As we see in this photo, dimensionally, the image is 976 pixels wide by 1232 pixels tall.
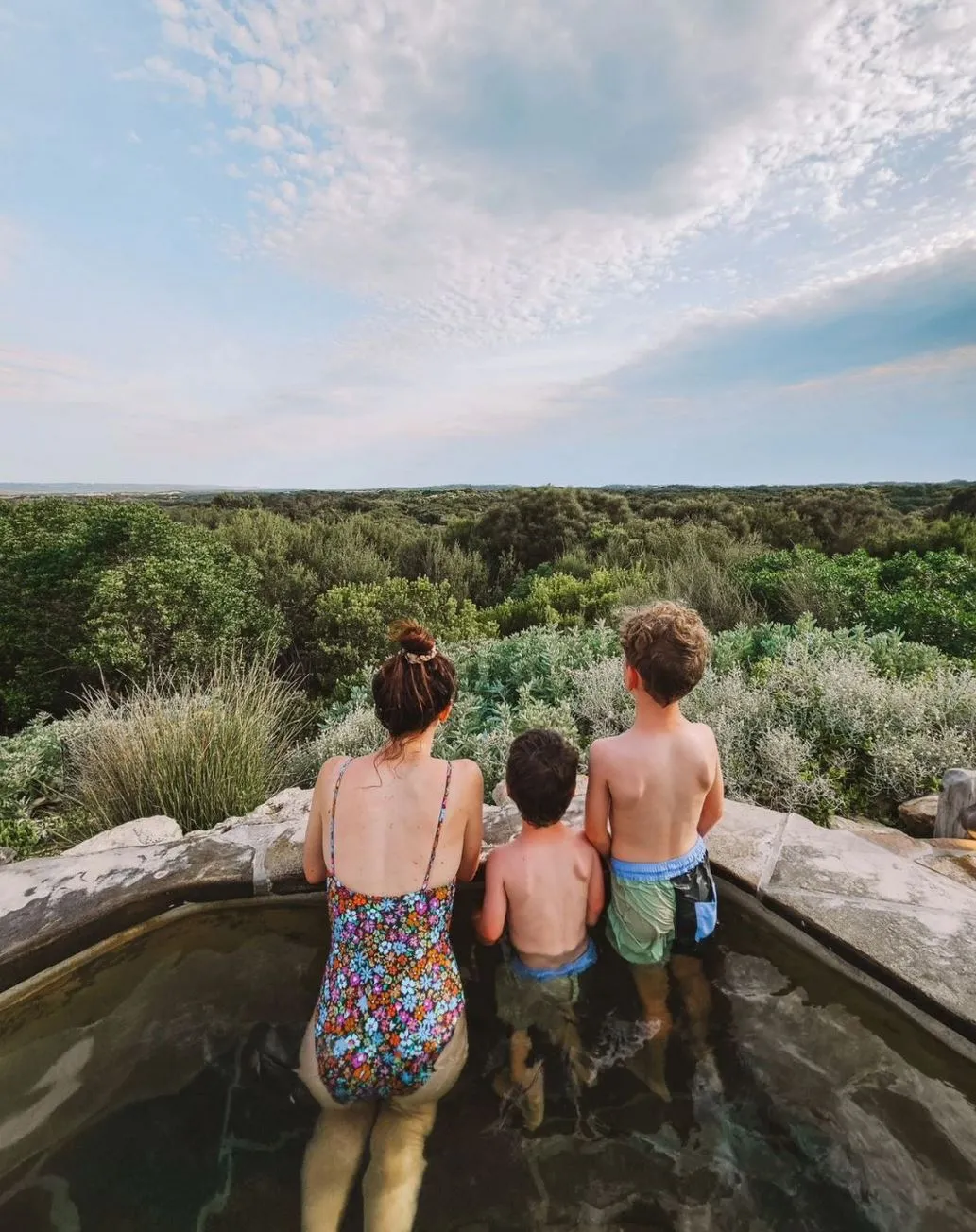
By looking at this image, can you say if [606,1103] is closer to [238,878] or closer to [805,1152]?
[805,1152]

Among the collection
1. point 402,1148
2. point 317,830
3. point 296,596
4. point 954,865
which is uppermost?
point 317,830

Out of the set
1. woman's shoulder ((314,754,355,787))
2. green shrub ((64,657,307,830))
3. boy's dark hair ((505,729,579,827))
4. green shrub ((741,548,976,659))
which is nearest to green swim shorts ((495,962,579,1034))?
boy's dark hair ((505,729,579,827))

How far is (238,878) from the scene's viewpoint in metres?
2.86

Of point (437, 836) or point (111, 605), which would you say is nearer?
point (437, 836)

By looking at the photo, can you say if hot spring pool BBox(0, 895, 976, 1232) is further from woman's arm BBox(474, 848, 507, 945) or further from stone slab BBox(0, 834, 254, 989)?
woman's arm BBox(474, 848, 507, 945)

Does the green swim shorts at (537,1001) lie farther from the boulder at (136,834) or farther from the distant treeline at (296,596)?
the distant treeline at (296,596)

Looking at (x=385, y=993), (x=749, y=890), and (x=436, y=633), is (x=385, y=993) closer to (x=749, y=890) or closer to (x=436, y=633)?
(x=749, y=890)

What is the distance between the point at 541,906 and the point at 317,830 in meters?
0.83

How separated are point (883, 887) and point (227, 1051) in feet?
8.24

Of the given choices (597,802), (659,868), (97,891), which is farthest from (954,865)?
(97,891)

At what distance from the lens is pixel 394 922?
6.81 feet

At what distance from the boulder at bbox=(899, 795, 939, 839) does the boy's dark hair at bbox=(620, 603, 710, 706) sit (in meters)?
2.19

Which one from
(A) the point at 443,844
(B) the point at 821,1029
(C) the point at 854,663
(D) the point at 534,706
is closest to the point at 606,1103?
(B) the point at 821,1029

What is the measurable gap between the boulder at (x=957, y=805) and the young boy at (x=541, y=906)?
A: 2.05 metres
